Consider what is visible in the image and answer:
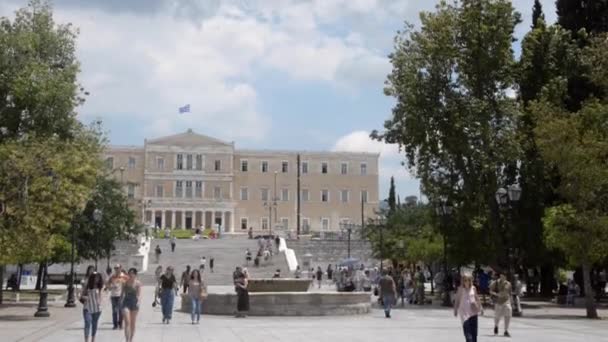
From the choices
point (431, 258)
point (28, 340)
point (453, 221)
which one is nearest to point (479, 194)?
point (453, 221)

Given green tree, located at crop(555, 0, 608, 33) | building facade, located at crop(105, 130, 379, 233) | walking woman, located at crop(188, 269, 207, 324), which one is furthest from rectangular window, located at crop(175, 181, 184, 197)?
walking woman, located at crop(188, 269, 207, 324)

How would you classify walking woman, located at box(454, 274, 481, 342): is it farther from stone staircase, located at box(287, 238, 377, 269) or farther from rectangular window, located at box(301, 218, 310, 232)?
rectangular window, located at box(301, 218, 310, 232)

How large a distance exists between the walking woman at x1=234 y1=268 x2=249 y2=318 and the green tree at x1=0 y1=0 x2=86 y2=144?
9.39 metres

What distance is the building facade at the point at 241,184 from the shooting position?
12712 centimetres

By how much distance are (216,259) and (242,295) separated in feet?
164

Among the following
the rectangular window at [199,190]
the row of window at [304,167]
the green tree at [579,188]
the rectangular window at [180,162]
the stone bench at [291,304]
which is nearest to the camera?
the stone bench at [291,304]

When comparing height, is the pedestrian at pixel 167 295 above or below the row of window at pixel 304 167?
below

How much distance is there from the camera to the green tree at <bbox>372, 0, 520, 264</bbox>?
35.3m

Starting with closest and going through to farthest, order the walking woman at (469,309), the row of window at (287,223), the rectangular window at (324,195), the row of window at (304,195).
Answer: the walking woman at (469,309), the row of window at (287,223), the row of window at (304,195), the rectangular window at (324,195)

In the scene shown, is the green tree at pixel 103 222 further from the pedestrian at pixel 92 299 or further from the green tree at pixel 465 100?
the pedestrian at pixel 92 299

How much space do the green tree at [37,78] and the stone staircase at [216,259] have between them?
95.6ft

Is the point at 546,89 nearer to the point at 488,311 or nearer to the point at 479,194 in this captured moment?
the point at 479,194

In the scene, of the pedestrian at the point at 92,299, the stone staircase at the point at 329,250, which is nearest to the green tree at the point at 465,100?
the pedestrian at the point at 92,299

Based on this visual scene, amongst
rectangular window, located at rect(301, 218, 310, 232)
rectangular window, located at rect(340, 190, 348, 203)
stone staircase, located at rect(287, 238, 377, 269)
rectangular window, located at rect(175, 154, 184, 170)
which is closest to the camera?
stone staircase, located at rect(287, 238, 377, 269)
